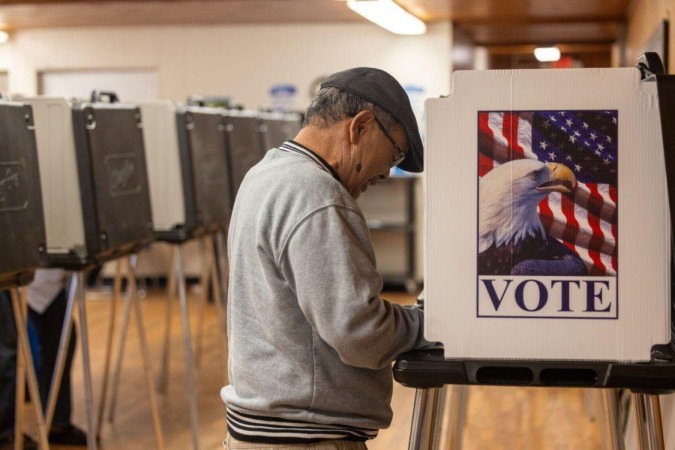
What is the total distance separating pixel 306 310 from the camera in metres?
1.61

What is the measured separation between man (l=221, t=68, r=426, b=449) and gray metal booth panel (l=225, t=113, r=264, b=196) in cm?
350

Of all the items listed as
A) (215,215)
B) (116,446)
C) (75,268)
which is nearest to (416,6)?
(215,215)

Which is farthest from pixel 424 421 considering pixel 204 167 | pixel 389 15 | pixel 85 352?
pixel 389 15

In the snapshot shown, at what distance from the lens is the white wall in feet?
29.7

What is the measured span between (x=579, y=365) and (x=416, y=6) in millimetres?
6619

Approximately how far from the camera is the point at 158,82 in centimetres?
970

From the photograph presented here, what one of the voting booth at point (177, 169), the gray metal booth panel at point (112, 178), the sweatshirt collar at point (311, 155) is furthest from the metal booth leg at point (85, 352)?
the sweatshirt collar at point (311, 155)

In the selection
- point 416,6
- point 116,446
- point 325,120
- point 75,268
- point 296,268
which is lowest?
point 116,446

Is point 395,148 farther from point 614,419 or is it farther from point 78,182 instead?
point 78,182

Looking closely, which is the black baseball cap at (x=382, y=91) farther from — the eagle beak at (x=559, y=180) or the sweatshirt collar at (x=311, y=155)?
the eagle beak at (x=559, y=180)

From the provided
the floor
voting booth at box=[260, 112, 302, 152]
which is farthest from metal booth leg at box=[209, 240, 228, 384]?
voting booth at box=[260, 112, 302, 152]

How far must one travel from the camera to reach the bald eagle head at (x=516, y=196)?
1.58m

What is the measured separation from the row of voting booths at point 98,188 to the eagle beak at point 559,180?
5.48 feet

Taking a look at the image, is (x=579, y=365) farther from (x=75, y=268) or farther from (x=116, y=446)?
(x=116, y=446)
